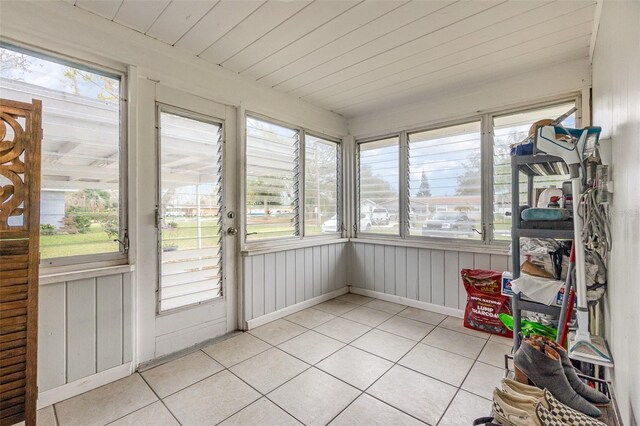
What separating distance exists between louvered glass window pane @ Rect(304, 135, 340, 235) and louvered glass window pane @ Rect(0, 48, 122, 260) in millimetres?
1891

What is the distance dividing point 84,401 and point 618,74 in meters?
3.20

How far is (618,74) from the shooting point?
1204mm

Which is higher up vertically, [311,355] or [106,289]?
[106,289]

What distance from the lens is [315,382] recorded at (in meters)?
1.86

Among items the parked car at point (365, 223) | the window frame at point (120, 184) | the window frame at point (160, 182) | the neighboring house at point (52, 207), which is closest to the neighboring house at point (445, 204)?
the parked car at point (365, 223)

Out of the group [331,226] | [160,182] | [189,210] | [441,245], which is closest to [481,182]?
[441,245]

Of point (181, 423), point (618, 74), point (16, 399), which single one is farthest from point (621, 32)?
point (16, 399)

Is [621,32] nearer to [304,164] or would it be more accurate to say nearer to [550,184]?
[550,184]

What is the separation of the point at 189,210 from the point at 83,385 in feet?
4.24

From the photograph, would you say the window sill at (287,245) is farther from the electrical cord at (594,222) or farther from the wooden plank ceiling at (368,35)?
the electrical cord at (594,222)

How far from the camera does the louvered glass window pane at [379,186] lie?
3.47 metres

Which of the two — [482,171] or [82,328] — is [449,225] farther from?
[82,328]

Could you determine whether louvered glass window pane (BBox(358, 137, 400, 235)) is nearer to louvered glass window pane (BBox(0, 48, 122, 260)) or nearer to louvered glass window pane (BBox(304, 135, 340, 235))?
louvered glass window pane (BBox(304, 135, 340, 235))

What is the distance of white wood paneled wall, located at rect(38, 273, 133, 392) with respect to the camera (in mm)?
1651
